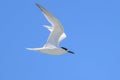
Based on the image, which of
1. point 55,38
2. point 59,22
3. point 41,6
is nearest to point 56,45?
point 55,38

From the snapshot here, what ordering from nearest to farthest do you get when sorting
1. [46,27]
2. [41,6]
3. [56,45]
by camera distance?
[41,6], [56,45], [46,27]

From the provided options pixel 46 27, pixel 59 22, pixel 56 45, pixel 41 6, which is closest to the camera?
pixel 41 6

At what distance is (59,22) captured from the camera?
13.7 m

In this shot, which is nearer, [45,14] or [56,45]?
[45,14]

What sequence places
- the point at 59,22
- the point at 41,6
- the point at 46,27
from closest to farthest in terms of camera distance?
the point at 41,6, the point at 59,22, the point at 46,27

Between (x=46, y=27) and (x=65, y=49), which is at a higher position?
(x=46, y=27)

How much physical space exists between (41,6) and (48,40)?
73.2 inches

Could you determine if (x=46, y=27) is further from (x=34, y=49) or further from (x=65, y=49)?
(x=34, y=49)

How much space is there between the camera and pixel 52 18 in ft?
43.7

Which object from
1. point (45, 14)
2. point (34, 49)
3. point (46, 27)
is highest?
point (46, 27)

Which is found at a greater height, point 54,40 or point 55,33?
point 55,33

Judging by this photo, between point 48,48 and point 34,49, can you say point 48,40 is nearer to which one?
point 48,48

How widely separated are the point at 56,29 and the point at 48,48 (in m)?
0.78

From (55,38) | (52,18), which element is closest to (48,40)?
(55,38)
